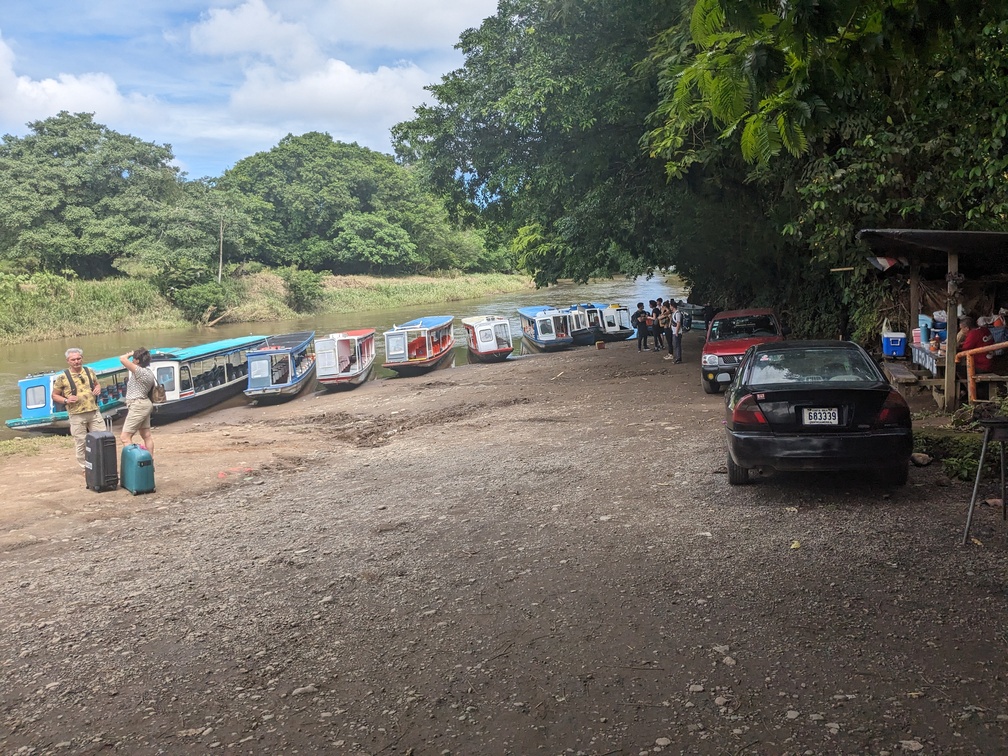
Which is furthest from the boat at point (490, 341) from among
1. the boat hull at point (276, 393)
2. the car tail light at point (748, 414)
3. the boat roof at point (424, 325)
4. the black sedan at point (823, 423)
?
the car tail light at point (748, 414)

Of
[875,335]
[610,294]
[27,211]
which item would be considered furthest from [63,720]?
[610,294]

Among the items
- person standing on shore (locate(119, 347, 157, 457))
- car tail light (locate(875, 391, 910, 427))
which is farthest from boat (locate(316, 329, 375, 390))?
car tail light (locate(875, 391, 910, 427))

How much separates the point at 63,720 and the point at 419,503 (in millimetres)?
4806

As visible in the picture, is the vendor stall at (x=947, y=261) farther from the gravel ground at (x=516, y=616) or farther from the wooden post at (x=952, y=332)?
the gravel ground at (x=516, y=616)

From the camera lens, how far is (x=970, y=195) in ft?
40.1

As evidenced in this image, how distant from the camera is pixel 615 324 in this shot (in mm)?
37094

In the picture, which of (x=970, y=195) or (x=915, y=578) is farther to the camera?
(x=970, y=195)

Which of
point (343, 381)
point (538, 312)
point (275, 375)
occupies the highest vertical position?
point (538, 312)

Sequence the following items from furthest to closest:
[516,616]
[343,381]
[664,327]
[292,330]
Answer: [292,330]
[343,381]
[664,327]
[516,616]

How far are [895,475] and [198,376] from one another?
71.4 ft

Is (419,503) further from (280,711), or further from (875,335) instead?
(875,335)

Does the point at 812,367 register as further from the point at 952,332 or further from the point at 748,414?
the point at 952,332

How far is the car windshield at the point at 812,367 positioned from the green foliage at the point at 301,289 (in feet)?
189

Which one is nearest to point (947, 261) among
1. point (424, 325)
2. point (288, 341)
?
point (424, 325)
